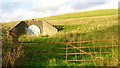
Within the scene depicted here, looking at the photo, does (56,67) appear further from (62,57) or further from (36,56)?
(62,57)

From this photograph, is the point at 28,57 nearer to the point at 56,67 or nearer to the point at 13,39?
the point at 56,67

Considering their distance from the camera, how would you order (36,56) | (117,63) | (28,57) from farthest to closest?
(36,56) < (28,57) < (117,63)

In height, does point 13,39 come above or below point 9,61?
above

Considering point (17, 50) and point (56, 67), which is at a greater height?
point (17, 50)

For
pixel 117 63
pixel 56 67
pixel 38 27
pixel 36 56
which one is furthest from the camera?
pixel 38 27

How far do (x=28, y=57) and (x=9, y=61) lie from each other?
2.35 m

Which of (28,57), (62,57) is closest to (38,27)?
(62,57)

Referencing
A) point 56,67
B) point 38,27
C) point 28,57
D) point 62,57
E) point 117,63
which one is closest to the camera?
point 117,63

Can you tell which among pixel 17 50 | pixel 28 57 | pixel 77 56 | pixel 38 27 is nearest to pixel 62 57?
pixel 77 56

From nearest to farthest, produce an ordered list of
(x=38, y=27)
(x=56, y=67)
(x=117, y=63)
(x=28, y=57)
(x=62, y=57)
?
(x=117, y=63) < (x=56, y=67) < (x=28, y=57) < (x=62, y=57) < (x=38, y=27)

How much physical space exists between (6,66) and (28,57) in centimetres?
252

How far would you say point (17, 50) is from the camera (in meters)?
10.5

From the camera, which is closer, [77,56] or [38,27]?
[77,56]

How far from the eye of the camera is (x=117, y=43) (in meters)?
10.2
